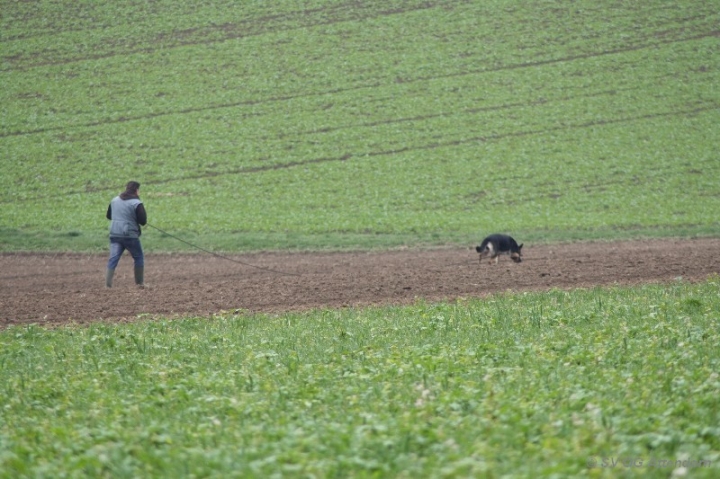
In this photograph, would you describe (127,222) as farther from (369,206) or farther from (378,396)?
(369,206)

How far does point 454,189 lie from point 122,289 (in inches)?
749

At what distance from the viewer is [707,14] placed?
166 ft

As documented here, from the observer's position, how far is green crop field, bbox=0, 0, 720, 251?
30188 millimetres

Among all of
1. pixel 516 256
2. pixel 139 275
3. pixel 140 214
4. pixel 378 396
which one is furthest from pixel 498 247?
pixel 378 396

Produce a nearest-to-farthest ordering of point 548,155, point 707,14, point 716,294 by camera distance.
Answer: point 716,294 → point 548,155 → point 707,14

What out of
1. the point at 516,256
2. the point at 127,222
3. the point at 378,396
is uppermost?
the point at 516,256

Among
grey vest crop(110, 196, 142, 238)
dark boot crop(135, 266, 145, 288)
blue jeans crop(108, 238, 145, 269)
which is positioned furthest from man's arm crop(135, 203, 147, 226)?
dark boot crop(135, 266, 145, 288)

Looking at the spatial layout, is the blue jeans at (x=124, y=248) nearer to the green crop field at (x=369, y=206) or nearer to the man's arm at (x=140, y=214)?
the man's arm at (x=140, y=214)

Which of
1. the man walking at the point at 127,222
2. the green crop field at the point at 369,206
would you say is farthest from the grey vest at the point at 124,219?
the green crop field at the point at 369,206

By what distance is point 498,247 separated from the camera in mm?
19844

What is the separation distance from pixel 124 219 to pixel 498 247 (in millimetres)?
8211

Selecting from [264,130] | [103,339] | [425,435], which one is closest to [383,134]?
[264,130]

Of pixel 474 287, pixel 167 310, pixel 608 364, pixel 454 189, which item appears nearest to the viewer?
pixel 608 364

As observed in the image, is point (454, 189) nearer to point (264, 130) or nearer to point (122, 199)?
point (264, 130)
